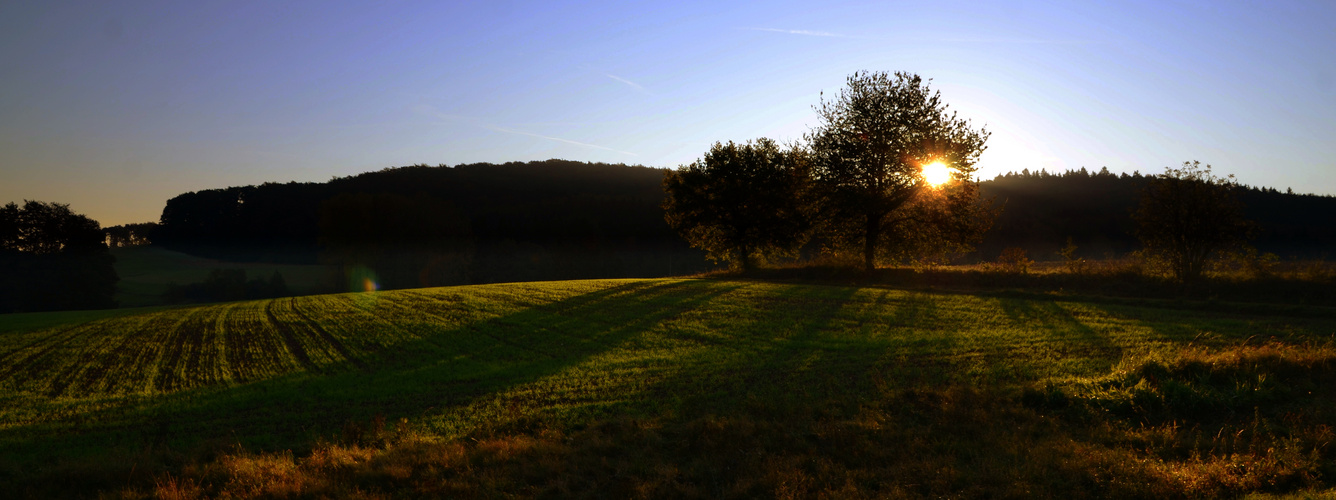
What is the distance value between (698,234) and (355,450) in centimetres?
3969

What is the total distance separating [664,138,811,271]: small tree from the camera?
45.0 meters

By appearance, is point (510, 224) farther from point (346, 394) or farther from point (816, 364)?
point (816, 364)

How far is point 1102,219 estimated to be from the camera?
7188 cm

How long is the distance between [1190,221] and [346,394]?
3098cm

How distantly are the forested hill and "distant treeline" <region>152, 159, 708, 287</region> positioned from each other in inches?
1448

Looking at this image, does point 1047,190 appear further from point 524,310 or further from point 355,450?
point 355,450

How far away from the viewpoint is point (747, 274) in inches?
1720

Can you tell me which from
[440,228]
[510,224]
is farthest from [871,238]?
[510,224]

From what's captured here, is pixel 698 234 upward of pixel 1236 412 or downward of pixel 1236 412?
upward

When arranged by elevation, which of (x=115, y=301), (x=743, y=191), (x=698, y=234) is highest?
(x=743, y=191)

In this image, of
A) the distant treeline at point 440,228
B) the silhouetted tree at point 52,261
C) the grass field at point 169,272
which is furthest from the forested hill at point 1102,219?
the silhouetted tree at point 52,261

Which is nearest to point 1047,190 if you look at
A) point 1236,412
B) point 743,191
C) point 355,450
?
point 743,191

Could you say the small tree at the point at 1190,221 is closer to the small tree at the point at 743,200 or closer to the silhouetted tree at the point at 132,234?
the small tree at the point at 743,200

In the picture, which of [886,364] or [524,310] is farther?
[524,310]
